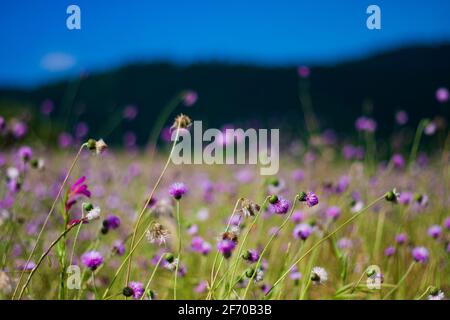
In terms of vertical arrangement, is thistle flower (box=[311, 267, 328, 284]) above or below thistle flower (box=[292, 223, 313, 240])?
below

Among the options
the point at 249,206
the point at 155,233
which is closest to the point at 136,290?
the point at 155,233

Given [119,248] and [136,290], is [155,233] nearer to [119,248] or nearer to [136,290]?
[136,290]

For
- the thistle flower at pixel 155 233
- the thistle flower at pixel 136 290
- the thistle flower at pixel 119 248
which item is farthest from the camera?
the thistle flower at pixel 119 248

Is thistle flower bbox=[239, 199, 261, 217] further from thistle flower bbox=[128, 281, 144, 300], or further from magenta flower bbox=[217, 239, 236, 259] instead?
thistle flower bbox=[128, 281, 144, 300]

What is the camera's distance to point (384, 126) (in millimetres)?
6398

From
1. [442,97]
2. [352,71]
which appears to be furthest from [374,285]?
[352,71]

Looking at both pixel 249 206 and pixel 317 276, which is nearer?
pixel 249 206

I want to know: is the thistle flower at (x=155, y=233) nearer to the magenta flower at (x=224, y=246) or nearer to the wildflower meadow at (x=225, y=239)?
the wildflower meadow at (x=225, y=239)

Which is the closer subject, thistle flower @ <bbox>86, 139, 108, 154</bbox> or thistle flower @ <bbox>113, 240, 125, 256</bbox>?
thistle flower @ <bbox>86, 139, 108, 154</bbox>

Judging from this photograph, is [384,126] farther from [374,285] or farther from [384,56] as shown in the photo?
[374,285]

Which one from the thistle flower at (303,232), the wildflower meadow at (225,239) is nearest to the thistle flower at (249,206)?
the wildflower meadow at (225,239)

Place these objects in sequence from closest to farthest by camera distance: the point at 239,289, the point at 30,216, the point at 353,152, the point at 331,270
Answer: the point at 239,289
the point at 331,270
the point at 30,216
the point at 353,152

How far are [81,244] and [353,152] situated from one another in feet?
5.75

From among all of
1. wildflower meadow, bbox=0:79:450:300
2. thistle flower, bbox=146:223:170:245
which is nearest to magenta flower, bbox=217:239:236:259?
wildflower meadow, bbox=0:79:450:300
